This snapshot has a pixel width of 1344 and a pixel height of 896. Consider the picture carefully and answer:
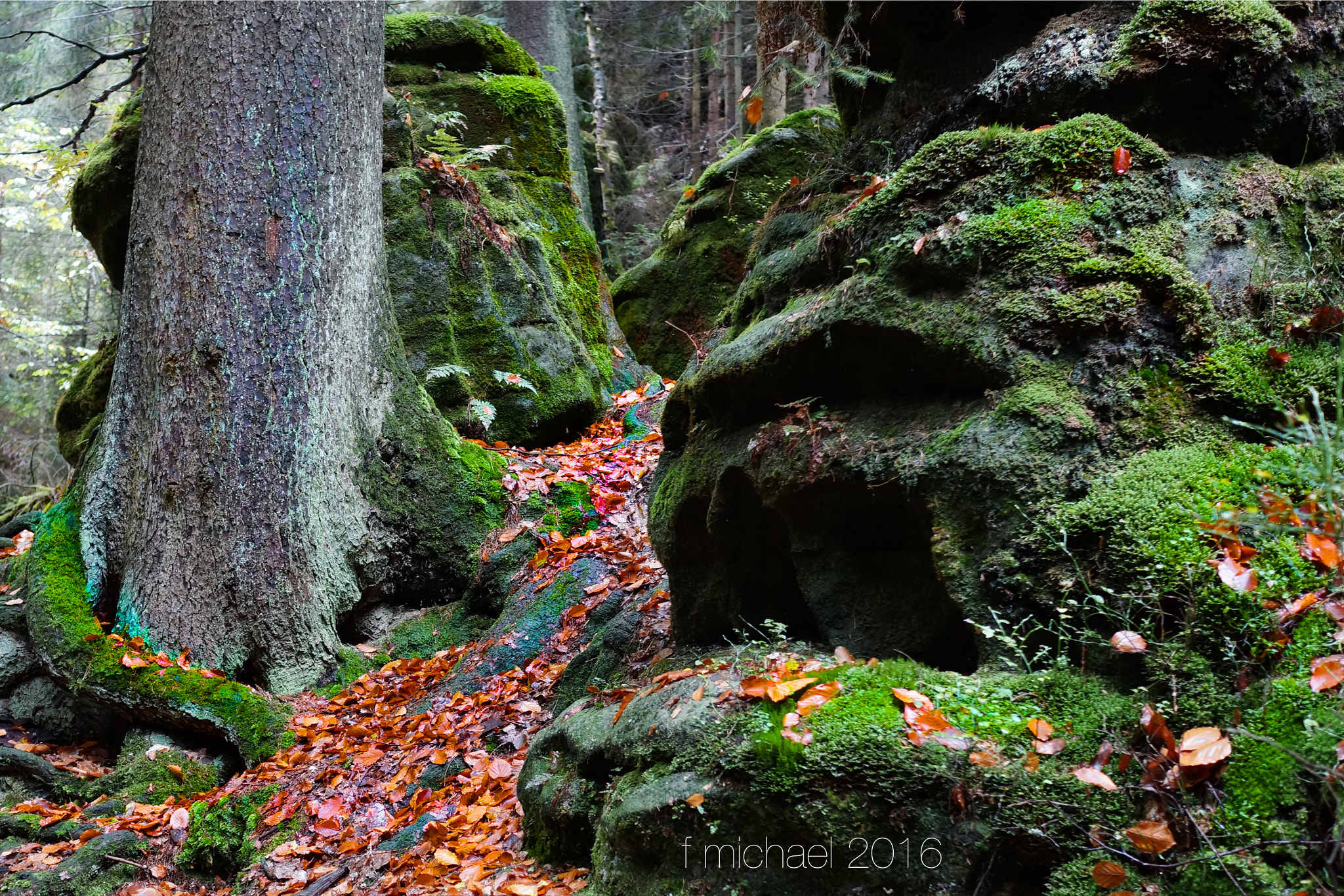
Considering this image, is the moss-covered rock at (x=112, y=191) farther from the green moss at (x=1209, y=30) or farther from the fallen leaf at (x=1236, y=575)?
the fallen leaf at (x=1236, y=575)

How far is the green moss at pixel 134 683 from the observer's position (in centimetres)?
508

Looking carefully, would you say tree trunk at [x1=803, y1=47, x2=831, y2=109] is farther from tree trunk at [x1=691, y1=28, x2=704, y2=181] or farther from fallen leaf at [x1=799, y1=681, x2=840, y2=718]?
fallen leaf at [x1=799, y1=681, x2=840, y2=718]

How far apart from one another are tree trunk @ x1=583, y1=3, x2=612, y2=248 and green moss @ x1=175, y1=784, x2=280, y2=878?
1284cm

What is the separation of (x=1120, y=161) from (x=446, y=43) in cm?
875

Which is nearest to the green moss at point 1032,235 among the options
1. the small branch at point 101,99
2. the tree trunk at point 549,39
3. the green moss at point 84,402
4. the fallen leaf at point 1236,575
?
the fallen leaf at point 1236,575

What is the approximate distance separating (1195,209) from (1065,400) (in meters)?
1.10

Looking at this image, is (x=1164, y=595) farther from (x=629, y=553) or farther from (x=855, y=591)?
(x=629, y=553)

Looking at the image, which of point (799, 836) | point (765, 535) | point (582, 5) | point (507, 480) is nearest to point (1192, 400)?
point (765, 535)

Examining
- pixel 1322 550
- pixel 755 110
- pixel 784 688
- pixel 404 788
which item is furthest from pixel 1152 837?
pixel 755 110

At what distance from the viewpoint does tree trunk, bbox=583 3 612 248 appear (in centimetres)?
1655

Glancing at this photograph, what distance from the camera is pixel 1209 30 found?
3.24m

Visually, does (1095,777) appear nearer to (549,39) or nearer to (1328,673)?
(1328,673)

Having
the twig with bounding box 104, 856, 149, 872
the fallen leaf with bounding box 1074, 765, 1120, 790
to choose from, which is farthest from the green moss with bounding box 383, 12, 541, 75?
the fallen leaf with bounding box 1074, 765, 1120, 790

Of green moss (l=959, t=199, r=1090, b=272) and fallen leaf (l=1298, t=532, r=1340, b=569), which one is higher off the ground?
green moss (l=959, t=199, r=1090, b=272)
